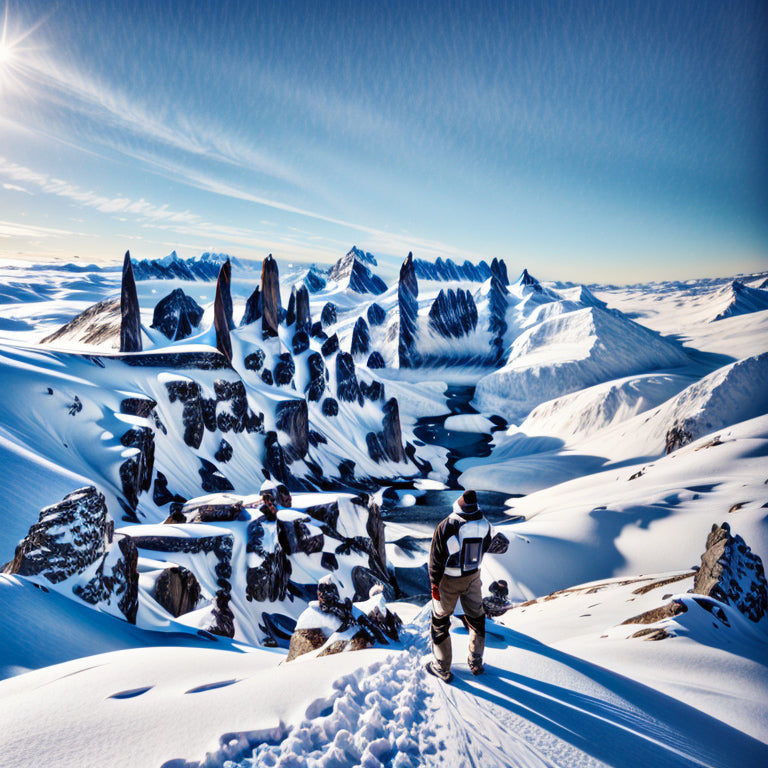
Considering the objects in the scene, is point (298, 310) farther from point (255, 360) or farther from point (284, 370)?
point (255, 360)

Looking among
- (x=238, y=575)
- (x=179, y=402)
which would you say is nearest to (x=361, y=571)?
(x=238, y=575)

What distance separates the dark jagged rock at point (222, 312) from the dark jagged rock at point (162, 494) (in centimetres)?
2252

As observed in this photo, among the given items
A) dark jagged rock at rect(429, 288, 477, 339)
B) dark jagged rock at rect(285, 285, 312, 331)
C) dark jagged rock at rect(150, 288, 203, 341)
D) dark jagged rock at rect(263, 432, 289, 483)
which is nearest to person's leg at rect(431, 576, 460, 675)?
dark jagged rock at rect(263, 432, 289, 483)

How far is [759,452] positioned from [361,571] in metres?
35.0

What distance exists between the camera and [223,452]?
42844 mm

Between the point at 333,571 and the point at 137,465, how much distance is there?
46.6ft

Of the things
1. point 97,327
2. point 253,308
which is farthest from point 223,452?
point 253,308

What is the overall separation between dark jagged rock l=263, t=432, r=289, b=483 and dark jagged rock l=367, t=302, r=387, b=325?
13478cm

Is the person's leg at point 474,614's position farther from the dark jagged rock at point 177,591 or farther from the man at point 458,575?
the dark jagged rock at point 177,591

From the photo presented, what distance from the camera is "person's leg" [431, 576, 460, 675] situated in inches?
196

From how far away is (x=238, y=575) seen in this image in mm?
19797

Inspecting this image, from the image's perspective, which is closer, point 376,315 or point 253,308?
point 253,308

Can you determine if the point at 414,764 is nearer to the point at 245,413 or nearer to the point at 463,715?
the point at 463,715

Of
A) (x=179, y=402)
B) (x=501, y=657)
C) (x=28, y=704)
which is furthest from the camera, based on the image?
(x=179, y=402)
